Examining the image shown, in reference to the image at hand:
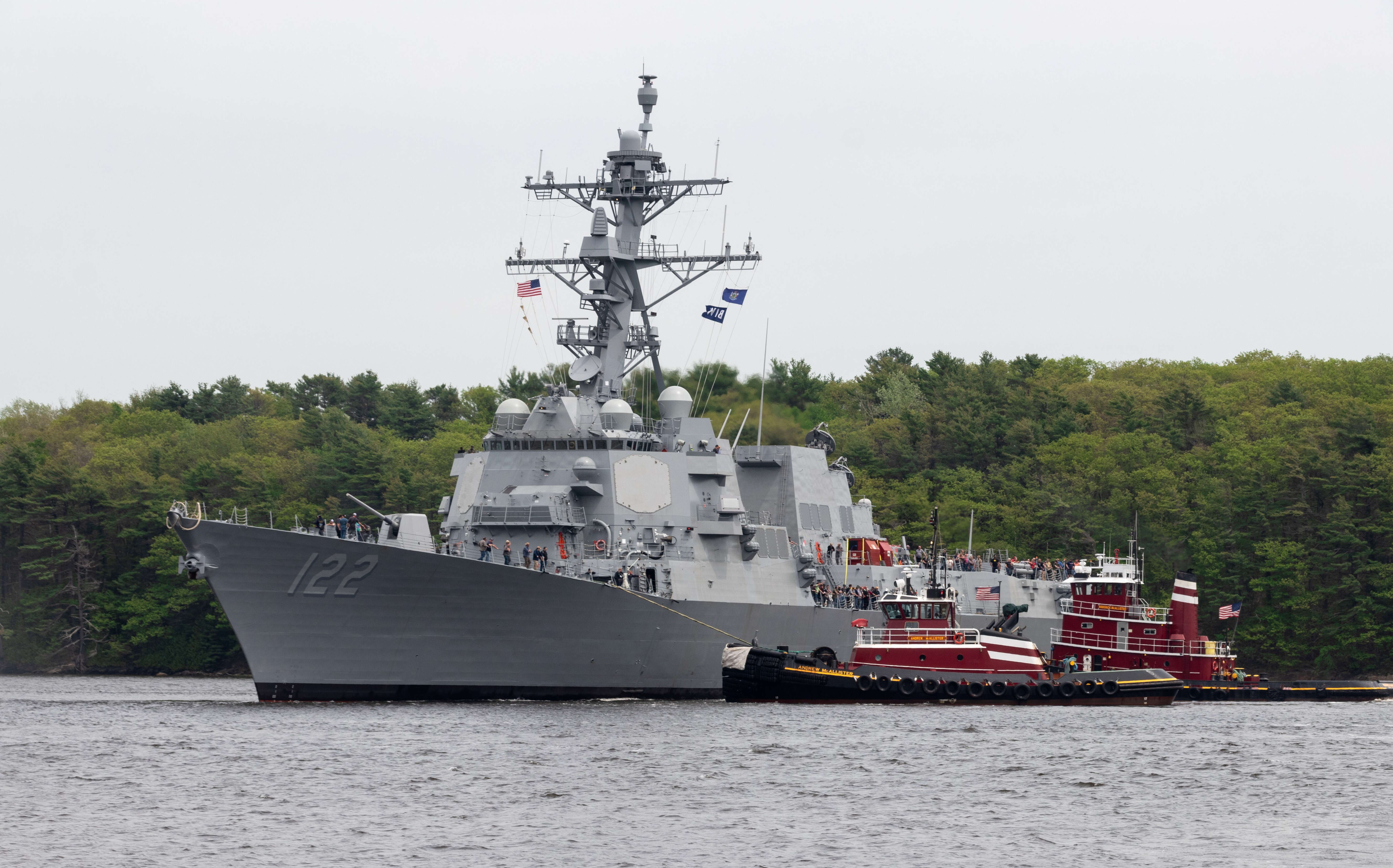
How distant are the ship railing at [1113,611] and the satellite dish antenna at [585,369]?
14802 mm

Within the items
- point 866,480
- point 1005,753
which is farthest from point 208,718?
point 866,480

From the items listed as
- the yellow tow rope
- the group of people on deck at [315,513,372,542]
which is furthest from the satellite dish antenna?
the group of people on deck at [315,513,372,542]

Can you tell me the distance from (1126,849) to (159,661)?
5490cm

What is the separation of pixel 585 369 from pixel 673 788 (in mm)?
17693

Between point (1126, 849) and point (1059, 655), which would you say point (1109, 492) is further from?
point (1126, 849)

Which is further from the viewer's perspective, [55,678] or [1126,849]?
[55,678]

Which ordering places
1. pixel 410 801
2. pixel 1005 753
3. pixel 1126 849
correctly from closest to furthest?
pixel 1126 849, pixel 410 801, pixel 1005 753

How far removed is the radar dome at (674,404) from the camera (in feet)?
150

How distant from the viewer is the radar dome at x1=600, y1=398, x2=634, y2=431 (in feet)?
143

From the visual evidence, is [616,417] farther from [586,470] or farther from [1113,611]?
[1113,611]

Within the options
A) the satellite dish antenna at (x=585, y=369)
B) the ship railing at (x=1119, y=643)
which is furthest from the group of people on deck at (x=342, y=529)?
the ship railing at (x=1119, y=643)

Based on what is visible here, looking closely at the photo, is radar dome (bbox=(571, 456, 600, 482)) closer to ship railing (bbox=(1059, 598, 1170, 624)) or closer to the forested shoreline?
the forested shoreline

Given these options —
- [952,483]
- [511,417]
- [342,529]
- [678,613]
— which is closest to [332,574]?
[342,529]

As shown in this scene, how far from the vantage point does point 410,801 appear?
2764cm
